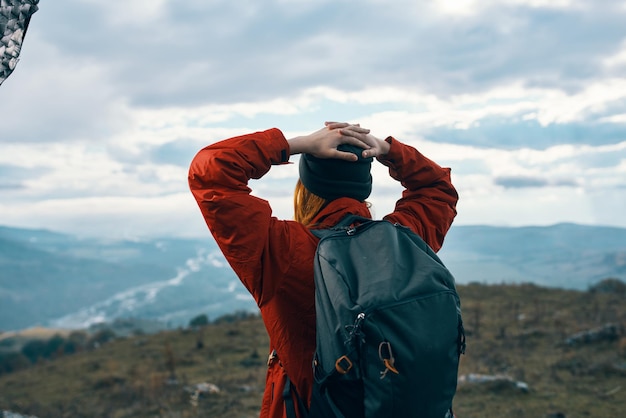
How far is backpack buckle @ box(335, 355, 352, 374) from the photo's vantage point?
211 cm

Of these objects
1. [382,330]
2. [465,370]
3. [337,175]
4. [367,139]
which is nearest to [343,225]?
[337,175]

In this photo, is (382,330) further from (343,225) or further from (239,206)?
(239,206)

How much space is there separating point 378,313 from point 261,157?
81cm

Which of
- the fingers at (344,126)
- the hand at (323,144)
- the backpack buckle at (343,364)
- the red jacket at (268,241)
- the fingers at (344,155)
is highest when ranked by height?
the fingers at (344,126)

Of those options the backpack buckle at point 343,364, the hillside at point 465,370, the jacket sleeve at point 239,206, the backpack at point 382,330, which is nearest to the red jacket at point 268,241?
the jacket sleeve at point 239,206

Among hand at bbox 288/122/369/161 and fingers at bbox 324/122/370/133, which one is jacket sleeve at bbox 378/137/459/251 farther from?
hand at bbox 288/122/369/161

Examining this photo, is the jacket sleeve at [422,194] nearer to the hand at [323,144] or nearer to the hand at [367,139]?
the hand at [367,139]

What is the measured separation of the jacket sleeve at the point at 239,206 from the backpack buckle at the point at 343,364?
18.2 inches

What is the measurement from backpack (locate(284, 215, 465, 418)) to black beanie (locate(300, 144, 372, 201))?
388 mm

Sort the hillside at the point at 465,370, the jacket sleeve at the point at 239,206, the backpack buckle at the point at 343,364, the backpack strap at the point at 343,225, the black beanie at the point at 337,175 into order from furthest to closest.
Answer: the hillside at the point at 465,370 < the black beanie at the point at 337,175 < the backpack strap at the point at 343,225 < the jacket sleeve at the point at 239,206 < the backpack buckle at the point at 343,364

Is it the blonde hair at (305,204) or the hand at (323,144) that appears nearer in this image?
the hand at (323,144)


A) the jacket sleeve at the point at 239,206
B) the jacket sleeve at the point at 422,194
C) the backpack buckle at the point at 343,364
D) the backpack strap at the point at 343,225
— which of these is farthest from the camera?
the jacket sleeve at the point at 422,194

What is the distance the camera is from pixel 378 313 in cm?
214

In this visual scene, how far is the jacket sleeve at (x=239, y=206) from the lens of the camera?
2.33 metres
